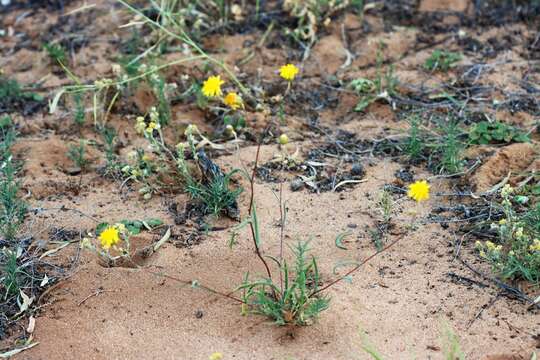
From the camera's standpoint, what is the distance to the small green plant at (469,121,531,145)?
3990 mm

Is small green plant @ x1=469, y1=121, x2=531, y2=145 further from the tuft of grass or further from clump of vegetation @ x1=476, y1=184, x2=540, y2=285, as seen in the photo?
the tuft of grass

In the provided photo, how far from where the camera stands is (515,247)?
3104mm

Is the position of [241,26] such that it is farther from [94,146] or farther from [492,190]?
[492,190]

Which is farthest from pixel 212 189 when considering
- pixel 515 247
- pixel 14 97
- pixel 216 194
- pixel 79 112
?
pixel 14 97

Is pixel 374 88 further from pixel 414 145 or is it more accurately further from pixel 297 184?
pixel 297 184

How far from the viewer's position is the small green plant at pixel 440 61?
4.75 m

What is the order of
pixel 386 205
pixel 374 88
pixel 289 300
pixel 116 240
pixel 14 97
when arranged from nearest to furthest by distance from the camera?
pixel 289 300 < pixel 116 240 < pixel 386 205 < pixel 374 88 < pixel 14 97

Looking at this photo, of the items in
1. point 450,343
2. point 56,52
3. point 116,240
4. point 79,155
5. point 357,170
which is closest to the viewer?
point 450,343

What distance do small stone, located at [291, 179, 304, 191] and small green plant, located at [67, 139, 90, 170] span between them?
3.77ft

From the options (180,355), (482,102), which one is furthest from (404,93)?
(180,355)

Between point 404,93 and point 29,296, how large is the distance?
8.42 ft

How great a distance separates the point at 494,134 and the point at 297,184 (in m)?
1.11

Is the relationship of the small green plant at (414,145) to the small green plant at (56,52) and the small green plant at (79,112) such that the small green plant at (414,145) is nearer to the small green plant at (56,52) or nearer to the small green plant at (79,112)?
the small green plant at (79,112)

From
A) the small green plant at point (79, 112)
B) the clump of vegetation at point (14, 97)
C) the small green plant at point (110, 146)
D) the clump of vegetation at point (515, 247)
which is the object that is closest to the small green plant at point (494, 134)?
the clump of vegetation at point (515, 247)
